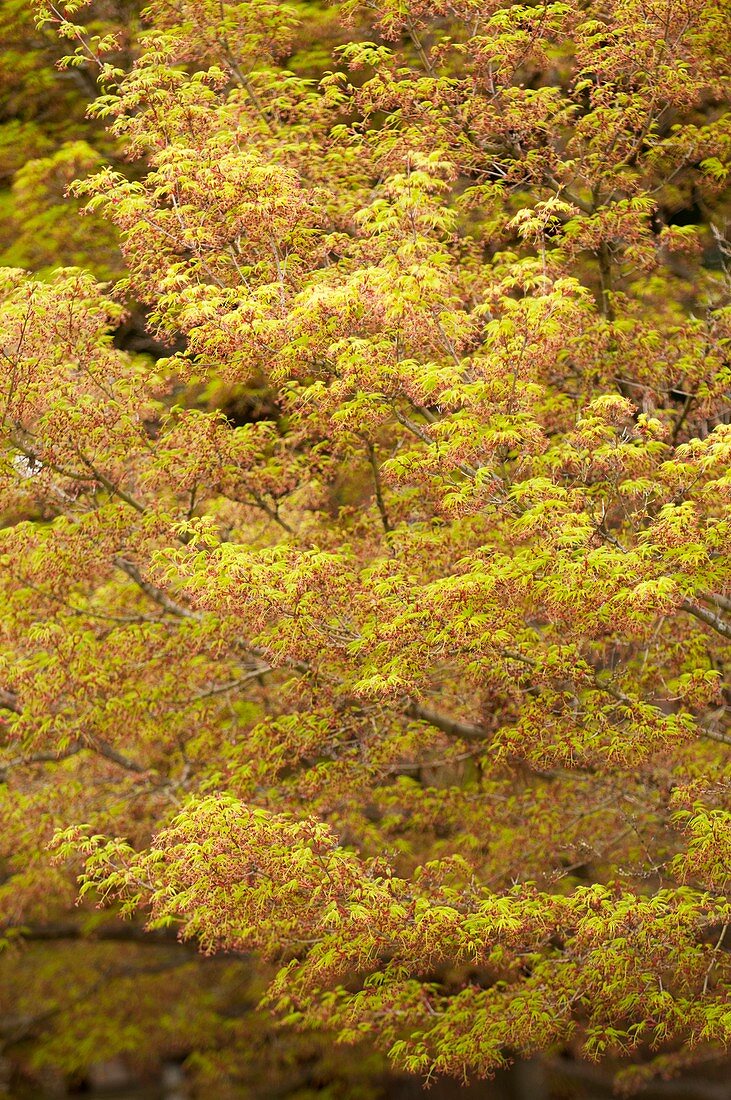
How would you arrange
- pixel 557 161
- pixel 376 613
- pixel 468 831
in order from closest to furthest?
pixel 376 613, pixel 557 161, pixel 468 831

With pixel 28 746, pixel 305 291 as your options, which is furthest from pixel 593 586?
pixel 28 746

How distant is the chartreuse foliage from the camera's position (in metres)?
7.68

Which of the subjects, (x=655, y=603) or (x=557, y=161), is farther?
(x=557, y=161)

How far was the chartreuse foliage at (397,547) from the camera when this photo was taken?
768 centimetres

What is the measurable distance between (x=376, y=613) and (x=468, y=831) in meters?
3.39

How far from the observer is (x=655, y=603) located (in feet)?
22.9


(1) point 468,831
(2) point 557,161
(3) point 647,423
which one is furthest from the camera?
(1) point 468,831

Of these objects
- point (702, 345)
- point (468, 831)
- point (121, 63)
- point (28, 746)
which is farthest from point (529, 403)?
point (121, 63)

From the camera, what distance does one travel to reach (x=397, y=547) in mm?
9086

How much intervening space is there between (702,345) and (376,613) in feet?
11.2

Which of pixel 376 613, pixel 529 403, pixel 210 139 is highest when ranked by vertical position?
pixel 210 139

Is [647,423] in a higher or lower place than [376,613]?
higher

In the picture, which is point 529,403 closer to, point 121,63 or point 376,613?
point 376,613

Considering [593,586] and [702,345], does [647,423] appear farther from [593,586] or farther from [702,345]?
[702,345]
